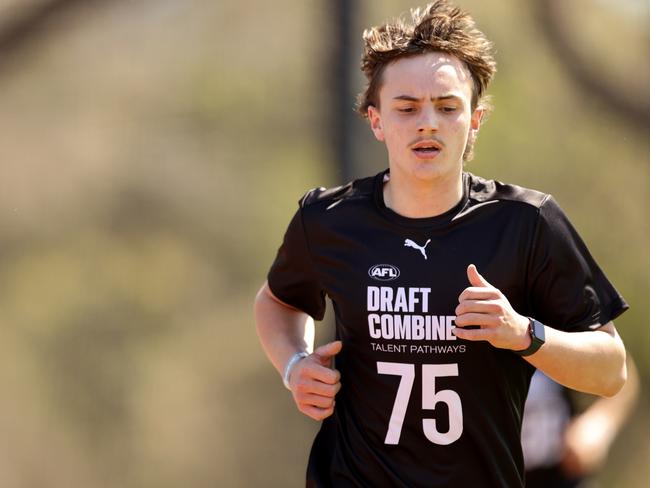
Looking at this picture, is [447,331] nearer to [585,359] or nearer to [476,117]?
[585,359]

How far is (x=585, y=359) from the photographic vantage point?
2.15m

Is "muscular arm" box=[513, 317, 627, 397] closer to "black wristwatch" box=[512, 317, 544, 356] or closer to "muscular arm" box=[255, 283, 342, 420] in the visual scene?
"black wristwatch" box=[512, 317, 544, 356]

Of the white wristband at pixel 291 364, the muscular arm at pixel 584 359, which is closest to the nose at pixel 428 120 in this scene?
the muscular arm at pixel 584 359

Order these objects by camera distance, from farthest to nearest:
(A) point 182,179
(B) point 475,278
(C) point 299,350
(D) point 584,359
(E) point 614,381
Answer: (A) point 182,179 → (C) point 299,350 → (E) point 614,381 → (D) point 584,359 → (B) point 475,278

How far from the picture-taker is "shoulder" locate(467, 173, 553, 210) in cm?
228

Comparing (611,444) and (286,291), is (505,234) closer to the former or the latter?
(286,291)

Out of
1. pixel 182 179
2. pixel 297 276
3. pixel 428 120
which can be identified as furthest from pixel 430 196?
pixel 182 179

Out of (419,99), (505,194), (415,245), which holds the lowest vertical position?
(415,245)

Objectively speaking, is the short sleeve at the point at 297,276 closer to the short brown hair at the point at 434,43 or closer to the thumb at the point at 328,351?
the thumb at the point at 328,351

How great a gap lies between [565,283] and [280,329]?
807 mm

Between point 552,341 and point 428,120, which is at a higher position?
point 428,120

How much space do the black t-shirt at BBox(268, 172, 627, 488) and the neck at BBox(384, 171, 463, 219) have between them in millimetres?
25

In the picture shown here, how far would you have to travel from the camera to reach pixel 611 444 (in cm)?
354

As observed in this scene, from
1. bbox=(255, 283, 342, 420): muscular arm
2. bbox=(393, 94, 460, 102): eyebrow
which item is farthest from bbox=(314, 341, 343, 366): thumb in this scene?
bbox=(393, 94, 460, 102): eyebrow
